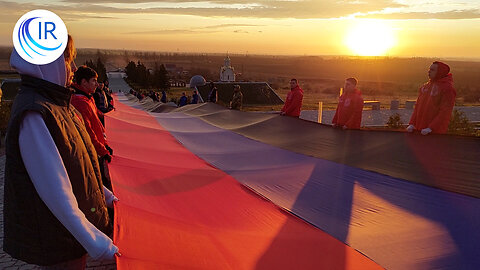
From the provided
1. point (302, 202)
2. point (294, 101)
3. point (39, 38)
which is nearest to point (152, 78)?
point (294, 101)

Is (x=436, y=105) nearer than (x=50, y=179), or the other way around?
(x=50, y=179)

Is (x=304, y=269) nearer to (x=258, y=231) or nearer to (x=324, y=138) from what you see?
(x=258, y=231)

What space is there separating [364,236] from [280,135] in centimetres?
414

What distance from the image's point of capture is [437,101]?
602 centimetres

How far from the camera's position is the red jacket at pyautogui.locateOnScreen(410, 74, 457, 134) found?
582cm

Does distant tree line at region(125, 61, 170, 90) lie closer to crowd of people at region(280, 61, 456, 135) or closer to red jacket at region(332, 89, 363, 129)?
red jacket at region(332, 89, 363, 129)

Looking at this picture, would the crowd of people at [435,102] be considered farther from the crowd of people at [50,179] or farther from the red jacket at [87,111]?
the crowd of people at [50,179]

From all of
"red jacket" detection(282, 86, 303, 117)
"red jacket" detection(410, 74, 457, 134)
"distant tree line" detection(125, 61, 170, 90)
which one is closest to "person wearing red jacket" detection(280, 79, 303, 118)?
"red jacket" detection(282, 86, 303, 117)

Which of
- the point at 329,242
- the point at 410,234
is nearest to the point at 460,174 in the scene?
the point at 410,234

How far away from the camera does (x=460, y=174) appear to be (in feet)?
14.3

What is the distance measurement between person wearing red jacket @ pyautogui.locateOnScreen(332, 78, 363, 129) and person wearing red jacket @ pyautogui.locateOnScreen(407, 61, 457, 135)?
4.17 feet

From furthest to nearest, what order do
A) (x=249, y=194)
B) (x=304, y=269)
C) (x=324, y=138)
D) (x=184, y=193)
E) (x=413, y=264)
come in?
(x=324, y=138)
(x=249, y=194)
(x=184, y=193)
(x=413, y=264)
(x=304, y=269)

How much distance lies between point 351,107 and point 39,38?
6.67 meters

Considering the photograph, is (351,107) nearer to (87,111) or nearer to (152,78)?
(87,111)
